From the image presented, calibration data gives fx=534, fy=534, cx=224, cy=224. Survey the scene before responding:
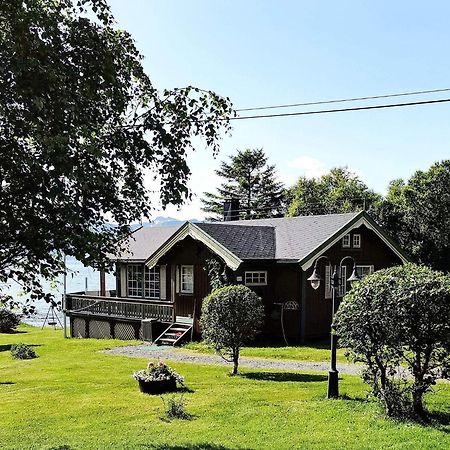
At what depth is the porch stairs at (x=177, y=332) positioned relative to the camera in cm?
2138

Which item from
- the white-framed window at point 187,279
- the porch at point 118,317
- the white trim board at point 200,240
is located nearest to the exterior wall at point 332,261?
the white trim board at point 200,240

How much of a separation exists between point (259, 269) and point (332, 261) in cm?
311

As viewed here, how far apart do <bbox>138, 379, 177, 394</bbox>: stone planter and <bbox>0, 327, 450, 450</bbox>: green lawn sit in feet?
1.05

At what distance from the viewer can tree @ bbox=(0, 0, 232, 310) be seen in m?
5.86

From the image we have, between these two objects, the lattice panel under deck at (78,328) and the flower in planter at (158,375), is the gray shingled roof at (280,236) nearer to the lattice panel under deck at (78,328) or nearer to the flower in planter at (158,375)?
the lattice panel under deck at (78,328)

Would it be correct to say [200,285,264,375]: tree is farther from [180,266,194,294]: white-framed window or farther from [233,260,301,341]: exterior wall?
[180,266,194,294]: white-framed window

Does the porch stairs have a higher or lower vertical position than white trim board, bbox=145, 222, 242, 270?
lower

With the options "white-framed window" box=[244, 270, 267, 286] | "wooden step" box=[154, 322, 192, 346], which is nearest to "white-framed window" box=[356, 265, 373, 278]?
"white-framed window" box=[244, 270, 267, 286]

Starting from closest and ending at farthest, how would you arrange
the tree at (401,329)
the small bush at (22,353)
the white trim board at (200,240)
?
the tree at (401,329) → the small bush at (22,353) → the white trim board at (200,240)

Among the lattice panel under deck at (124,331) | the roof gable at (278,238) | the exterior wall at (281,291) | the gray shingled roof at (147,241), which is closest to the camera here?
the roof gable at (278,238)

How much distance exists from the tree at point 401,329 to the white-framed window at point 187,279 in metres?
13.3

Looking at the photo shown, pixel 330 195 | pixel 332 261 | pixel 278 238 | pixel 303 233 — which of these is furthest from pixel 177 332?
pixel 330 195

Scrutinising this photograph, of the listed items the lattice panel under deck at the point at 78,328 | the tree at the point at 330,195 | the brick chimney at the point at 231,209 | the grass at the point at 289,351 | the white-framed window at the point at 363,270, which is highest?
the tree at the point at 330,195

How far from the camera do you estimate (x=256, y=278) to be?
21125mm
